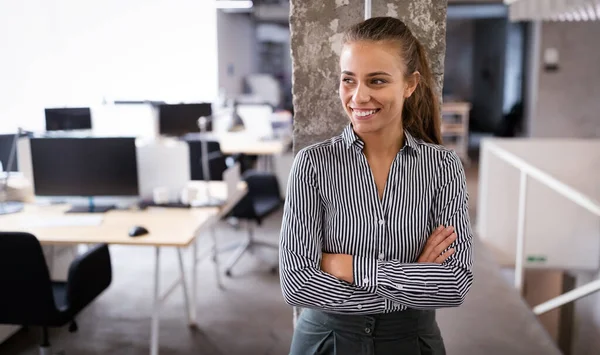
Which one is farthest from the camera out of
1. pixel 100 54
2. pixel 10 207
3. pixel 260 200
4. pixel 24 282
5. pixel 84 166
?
pixel 100 54

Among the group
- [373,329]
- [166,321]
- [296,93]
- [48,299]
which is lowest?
[166,321]

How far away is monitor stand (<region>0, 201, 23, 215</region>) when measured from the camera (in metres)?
3.32

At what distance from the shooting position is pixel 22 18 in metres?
5.33

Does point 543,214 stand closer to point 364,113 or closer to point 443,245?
point 443,245

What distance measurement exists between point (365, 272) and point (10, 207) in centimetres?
285

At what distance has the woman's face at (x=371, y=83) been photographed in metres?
1.25

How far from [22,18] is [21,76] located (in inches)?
21.8

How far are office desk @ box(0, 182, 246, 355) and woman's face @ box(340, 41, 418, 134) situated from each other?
1.63 meters

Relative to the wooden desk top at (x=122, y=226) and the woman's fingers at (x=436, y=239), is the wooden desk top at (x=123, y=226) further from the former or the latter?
the woman's fingers at (x=436, y=239)

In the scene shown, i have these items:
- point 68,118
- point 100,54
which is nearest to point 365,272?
point 68,118

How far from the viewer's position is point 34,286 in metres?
2.41

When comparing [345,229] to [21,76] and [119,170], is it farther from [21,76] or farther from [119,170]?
[21,76]

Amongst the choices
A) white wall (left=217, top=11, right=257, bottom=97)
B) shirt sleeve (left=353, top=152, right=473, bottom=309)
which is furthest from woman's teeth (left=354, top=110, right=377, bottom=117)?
white wall (left=217, top=11, right=257, bottom=97)

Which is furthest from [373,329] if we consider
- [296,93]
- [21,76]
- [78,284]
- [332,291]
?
[21,76]
